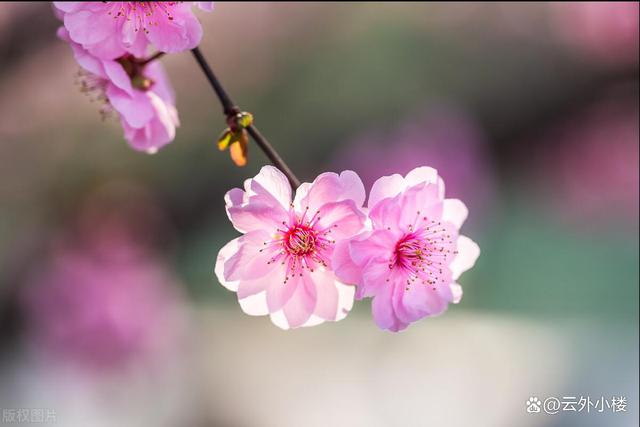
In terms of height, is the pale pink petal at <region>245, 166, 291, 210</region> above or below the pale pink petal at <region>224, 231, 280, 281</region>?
above

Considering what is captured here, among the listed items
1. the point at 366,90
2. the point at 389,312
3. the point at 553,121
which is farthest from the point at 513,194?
the point at 389,312

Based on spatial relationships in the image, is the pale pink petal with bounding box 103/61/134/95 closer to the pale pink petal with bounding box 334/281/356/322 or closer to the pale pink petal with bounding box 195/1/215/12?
the pale pink petal with bounding box 195/1/215/12

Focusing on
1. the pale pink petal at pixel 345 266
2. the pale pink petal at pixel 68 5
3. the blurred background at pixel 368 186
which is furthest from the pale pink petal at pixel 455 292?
the blurred background at pixel 368 186

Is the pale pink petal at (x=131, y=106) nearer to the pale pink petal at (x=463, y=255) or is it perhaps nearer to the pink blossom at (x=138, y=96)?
the pink blossom at (x=138, y=96)

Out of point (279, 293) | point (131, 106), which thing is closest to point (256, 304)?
point (279, 293)

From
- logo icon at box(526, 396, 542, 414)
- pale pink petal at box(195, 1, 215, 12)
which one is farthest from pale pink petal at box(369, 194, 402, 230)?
logo icon at box(526, 396, 542, 414)
